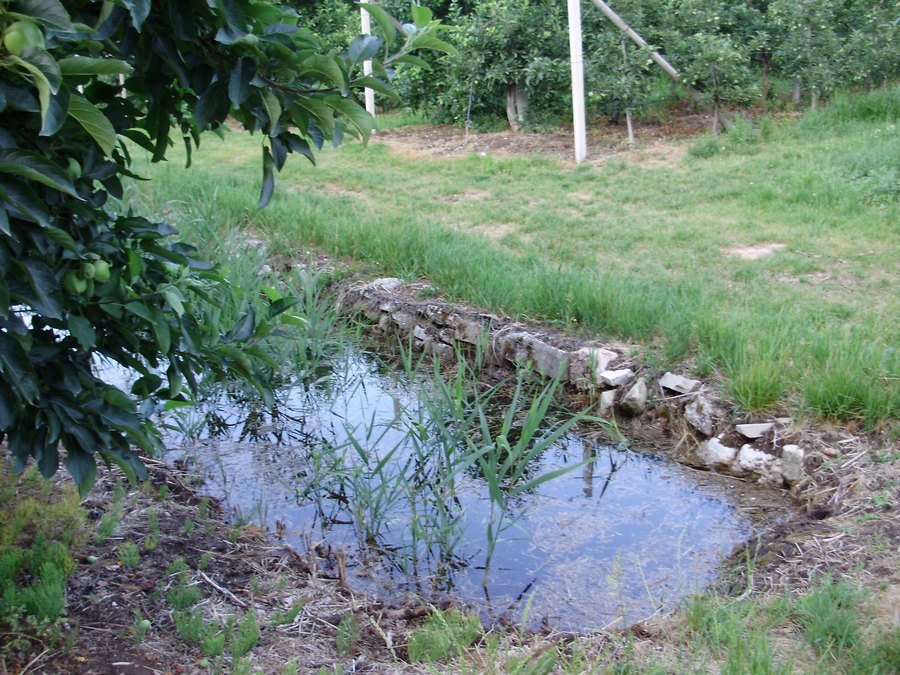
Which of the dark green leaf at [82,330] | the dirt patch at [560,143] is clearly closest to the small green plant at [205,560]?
the dark green leaf at [82,330]

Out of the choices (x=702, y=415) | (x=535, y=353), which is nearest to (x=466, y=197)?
(x=535, y=353)

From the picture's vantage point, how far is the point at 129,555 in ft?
10.2

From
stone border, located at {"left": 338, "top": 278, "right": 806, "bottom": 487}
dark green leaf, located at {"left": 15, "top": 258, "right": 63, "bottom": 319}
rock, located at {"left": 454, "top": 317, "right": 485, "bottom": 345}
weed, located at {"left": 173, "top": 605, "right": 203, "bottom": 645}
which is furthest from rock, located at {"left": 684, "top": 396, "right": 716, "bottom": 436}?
dark green leaf, located at {"left": 15, "top": 258, "right": 63, "bottom": 319}

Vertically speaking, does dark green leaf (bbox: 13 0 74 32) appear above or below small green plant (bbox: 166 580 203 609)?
above

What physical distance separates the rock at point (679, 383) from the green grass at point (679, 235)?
12cm

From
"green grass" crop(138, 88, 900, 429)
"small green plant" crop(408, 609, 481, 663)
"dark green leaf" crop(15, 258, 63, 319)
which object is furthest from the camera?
"green grass" crop(138, 88, 900, 429)

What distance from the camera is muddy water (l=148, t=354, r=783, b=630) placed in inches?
142

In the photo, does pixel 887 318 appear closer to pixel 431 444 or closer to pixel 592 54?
pixel 431 444

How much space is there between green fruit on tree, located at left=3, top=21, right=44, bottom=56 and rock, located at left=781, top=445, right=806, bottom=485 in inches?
143

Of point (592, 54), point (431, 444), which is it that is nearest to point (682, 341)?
point (431, 444)

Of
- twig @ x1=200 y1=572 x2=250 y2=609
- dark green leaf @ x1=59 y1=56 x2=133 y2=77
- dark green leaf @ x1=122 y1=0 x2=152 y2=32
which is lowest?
twig @ x1=200 y1=572 x2=250 y2=609

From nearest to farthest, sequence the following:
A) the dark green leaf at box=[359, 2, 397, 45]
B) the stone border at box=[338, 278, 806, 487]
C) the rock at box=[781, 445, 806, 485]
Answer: the dark green leaf at box=[359, 2, 397, 45] → the rock at box=[781, 445, 806, 485] → the stone border at box=[338, 278, 806, 487]

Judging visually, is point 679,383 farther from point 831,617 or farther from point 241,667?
point 241,667

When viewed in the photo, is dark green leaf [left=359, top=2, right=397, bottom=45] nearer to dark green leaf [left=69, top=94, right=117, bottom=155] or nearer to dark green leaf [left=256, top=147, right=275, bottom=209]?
dark green leaf [left=256, top=147, right=275, bottom=209]
